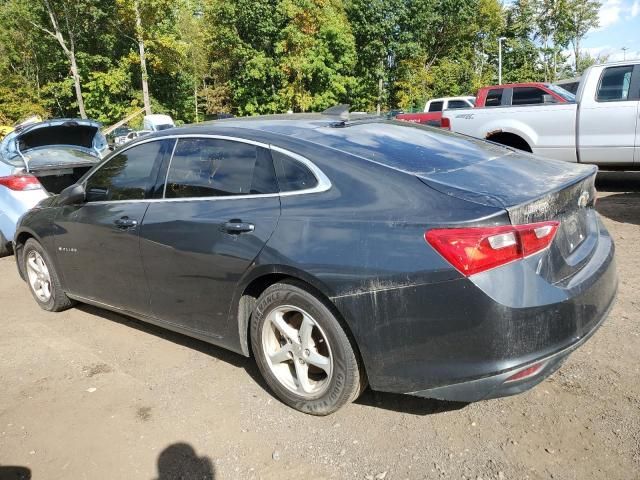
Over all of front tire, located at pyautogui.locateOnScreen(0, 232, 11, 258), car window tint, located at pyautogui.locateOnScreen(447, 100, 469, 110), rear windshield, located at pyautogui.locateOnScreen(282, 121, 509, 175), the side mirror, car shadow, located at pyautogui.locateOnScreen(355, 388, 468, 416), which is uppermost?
rear windshield, located at pyautogui.locateOnScreen(282, 121, 509, 175)

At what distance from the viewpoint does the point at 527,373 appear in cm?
252

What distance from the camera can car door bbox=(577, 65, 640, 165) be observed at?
827 centimetres

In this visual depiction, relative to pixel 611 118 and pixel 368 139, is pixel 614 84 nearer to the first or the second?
pixel 611 118

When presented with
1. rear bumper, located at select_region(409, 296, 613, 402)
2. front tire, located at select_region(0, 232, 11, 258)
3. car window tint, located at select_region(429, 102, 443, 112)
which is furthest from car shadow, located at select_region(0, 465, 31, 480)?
car window tint, located at select_region(429, 102, 443, 112)

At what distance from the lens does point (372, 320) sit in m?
2.66

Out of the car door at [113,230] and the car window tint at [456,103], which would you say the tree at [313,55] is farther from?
the car door at [113,230]

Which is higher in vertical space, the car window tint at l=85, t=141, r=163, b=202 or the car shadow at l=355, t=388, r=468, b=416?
the car window tint at l=85, t=141, r=163, b=202

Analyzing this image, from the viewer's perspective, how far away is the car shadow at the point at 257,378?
10.3ft

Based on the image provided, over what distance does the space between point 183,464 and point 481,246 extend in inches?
71.1

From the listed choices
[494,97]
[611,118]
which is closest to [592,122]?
[611,118]

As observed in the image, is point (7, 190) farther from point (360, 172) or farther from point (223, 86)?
point (223, 86)

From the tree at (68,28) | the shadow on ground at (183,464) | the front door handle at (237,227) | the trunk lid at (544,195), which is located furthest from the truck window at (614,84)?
the tree at (68,28)

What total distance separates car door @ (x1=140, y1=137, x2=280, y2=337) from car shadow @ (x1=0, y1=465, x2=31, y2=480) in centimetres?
119

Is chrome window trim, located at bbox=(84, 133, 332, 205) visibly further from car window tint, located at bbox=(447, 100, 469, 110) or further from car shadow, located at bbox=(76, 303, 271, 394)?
car window tint, located at bbox=(447, 100, 469, 110)
